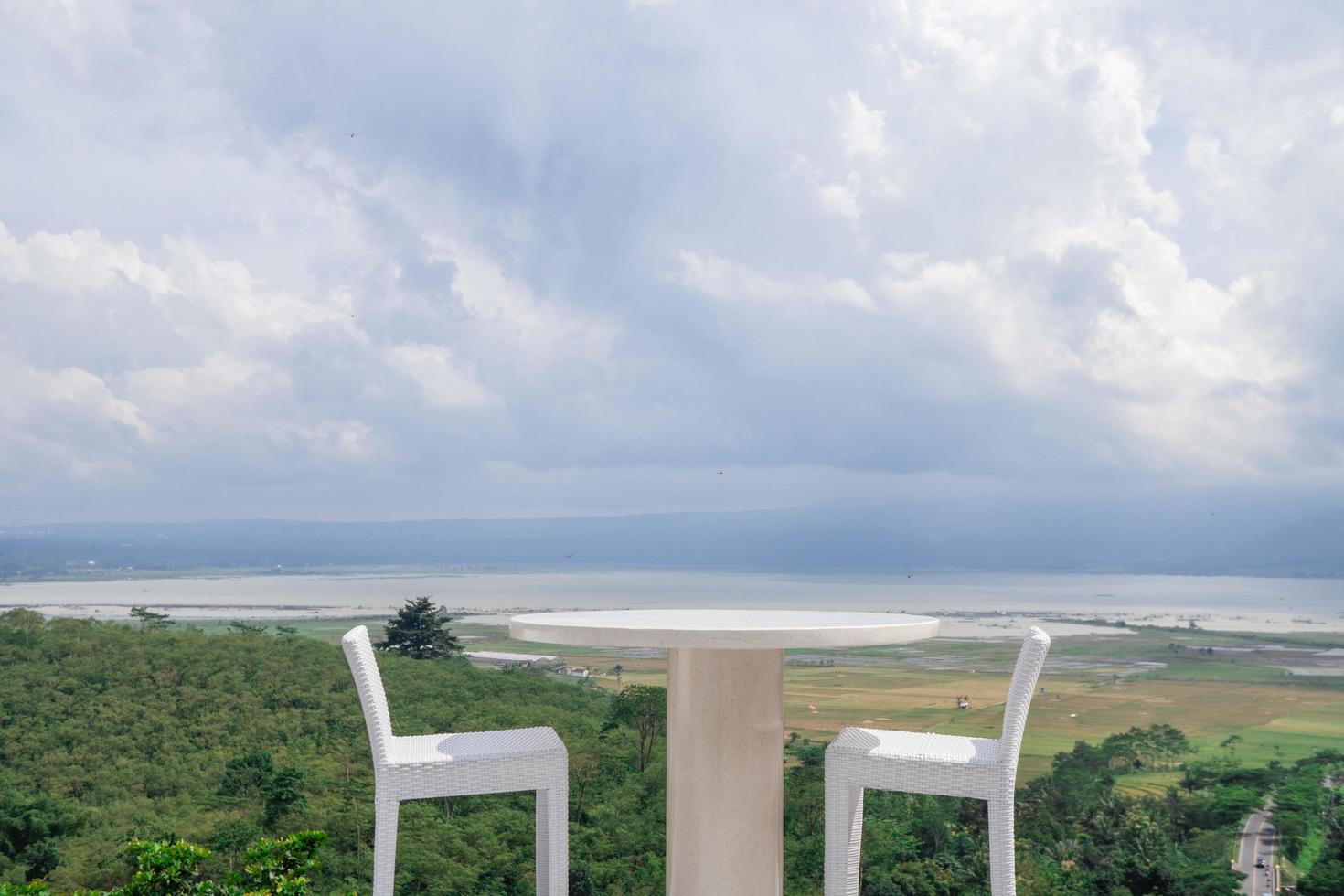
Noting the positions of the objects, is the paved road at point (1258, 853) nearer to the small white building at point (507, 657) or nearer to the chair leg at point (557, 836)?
the chair leg at point (557, 836)

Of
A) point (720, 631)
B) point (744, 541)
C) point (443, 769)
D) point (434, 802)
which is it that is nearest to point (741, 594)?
point (744, 541)

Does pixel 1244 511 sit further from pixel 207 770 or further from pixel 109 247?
pixel 109 247

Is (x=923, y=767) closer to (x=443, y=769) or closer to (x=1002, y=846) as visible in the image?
(x=1002, y=846)

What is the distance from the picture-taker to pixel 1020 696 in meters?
2.93

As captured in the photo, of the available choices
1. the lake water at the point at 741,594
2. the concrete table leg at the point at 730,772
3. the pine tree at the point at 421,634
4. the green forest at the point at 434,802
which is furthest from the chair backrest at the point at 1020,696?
the pine tree at the point at 421,634

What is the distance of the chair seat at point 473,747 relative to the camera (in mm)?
2971

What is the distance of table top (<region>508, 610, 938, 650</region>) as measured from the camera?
2518mm

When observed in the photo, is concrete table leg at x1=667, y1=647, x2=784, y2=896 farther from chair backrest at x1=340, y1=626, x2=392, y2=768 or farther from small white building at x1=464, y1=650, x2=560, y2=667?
small white building at x1=464, y1=650, x2=560, y2=667

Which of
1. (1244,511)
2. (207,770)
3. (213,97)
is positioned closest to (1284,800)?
(1244,511)

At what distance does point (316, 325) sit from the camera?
7309mm

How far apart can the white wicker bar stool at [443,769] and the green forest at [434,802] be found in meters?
1.92

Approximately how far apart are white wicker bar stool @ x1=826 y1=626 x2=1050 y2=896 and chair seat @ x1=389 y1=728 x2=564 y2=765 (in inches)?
31.1

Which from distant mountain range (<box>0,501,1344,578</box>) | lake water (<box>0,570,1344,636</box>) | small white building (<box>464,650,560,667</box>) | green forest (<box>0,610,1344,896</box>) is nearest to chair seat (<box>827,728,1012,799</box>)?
green forest (<box>0,610,1344,896</box>)

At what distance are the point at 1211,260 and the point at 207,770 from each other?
19.8ft
